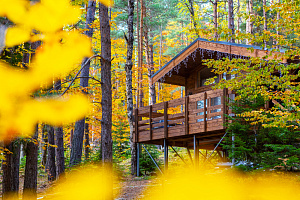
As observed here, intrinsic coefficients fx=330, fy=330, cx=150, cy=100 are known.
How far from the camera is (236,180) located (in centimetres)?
891

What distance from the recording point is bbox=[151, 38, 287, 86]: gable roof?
471 inches

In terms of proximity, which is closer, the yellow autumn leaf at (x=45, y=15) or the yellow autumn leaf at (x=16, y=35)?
the yellow autumn leaf at (x=16, y=35)

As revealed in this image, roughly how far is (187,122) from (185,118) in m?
0.17

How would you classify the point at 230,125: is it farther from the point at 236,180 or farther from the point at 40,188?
the point at 40,188

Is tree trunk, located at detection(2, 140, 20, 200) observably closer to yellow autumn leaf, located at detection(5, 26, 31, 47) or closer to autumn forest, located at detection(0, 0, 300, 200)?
autumn forest, located at detection(0, 0, 300, 200)

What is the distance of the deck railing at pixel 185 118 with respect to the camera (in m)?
11.2

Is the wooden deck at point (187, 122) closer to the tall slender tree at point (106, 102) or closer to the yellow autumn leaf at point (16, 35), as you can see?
the tall slender tree at point (106, 102)

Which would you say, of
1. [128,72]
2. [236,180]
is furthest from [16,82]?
[128,72]

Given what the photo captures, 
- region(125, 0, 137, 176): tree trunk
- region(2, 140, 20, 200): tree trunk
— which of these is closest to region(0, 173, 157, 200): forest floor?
region(125, 0, 137, 176): tree trunk

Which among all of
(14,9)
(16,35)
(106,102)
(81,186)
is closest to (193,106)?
(81,186)

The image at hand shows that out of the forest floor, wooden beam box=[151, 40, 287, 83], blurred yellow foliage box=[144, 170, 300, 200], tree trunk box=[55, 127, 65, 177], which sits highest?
wooden beam box=[151, 40, 287, 83]

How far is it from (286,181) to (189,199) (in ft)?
8.16

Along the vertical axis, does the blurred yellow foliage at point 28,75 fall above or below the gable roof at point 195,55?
below

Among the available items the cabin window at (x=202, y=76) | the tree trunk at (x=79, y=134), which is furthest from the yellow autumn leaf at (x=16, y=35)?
the cabin window at (x=202, y=76)
